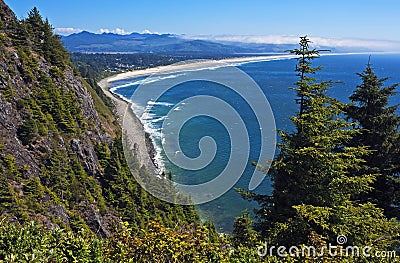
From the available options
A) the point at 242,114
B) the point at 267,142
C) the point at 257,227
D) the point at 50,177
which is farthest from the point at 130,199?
the point at 242,114

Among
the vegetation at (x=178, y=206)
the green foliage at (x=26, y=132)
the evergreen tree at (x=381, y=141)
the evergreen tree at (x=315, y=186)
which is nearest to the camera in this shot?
the vegetation at (x=178, y=206)

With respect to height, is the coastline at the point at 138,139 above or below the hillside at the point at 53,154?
below

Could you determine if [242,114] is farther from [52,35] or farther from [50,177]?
[50,177]

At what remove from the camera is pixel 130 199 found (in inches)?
1179

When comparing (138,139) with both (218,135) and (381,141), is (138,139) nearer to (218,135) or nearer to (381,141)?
(218,135)

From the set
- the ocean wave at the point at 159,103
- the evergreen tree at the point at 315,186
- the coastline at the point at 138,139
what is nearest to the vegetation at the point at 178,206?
the evergreen tree at the point at 315,186

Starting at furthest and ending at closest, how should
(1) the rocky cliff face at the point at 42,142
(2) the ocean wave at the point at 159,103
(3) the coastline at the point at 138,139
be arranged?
(2) the ocean wave at the point at 159,103, (3) the coastline at the point at 138,139, (1) the rocky cliff face at the point at 42,142

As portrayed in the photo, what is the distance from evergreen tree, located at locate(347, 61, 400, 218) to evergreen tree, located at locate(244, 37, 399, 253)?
145 inches

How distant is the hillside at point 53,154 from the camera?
74.0 feet

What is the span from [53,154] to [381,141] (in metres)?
23.3

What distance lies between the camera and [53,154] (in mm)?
26672

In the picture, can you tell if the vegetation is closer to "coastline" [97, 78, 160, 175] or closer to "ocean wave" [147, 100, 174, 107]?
"coastline" [97, 78, 160, 175]

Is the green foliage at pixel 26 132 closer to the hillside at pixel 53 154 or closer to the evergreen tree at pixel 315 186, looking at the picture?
the hillside at pixel 53 154

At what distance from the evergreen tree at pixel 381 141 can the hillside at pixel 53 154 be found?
12773 mm
